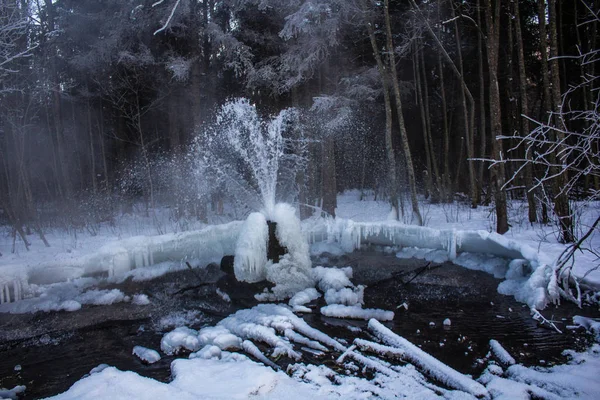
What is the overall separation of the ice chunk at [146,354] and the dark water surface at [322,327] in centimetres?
8

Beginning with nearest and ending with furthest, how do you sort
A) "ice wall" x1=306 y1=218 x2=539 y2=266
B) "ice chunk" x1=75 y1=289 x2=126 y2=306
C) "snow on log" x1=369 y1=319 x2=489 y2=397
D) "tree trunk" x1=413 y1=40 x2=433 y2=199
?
"snow on log" x1=369 y1=319 x2=489 y2=397
"ice chunk" x1=75 y1=289 x2=126 y2=306
"ice wall" x1=306 y1=218 x2=539 y2=266
"tree trunk" x1=413 y1=40 x2=433 y2=199

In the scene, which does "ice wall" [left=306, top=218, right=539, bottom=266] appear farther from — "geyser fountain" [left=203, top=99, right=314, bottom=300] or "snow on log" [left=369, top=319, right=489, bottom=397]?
"snow on log" [left=369, top=319, right=489, bottom=397]

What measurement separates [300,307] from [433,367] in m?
2.24

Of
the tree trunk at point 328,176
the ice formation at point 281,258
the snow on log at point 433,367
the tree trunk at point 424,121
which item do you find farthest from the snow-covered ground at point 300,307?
the tree trunk at point 424,121

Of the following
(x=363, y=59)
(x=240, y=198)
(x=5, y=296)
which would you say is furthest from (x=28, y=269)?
(x=363, y=59)

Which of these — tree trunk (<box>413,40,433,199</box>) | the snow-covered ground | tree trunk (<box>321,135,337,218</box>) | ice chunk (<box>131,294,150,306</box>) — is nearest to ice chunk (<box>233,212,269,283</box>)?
the snow-covered ground

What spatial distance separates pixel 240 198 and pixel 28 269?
7569 mm

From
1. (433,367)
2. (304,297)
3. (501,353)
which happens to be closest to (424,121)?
(304,297)

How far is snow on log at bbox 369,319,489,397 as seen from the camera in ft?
10.9

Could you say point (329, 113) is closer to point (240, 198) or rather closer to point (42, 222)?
point (240, 198)

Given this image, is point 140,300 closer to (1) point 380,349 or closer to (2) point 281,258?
(2) point 281,258

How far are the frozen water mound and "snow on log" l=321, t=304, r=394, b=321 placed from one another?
3.71 m

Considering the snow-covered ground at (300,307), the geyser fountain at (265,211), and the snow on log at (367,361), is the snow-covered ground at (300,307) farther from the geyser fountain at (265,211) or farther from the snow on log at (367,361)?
the geyser fountain at (265,211)

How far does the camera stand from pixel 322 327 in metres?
4.87
